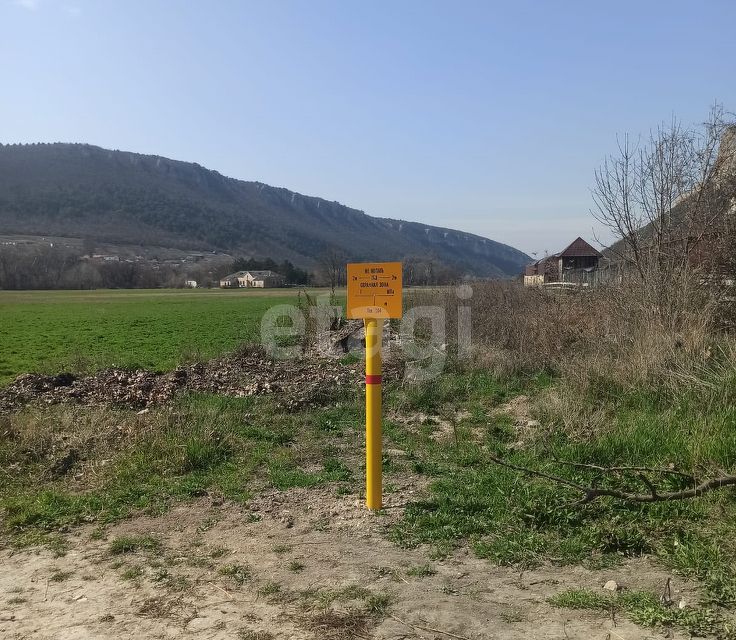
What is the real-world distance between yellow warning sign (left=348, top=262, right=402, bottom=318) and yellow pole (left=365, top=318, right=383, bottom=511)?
21 centimetres

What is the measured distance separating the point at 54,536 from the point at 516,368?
941 centimetres

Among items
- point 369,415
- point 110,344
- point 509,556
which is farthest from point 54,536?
point 110,344

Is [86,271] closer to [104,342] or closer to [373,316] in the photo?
[104,342]

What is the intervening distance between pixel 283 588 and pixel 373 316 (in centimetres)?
243

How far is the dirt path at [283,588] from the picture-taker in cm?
345

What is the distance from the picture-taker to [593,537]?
449 cm

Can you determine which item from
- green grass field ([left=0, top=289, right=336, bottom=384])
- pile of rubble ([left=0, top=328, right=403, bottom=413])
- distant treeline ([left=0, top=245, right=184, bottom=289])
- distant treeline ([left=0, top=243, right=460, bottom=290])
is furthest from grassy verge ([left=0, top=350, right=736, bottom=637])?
distant treeline ([left=0, top=245, right=184, bottom=289])

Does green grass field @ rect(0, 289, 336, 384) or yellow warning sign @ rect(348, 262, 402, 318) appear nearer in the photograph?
yellow warning sign @ rect(348, 262, 402, 318)

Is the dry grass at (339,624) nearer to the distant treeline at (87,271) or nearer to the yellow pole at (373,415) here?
the yellow pole at (373,415)

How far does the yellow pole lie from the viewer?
17.6ft

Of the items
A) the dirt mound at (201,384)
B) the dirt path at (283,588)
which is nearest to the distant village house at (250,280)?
the dirt mound at (201,384)

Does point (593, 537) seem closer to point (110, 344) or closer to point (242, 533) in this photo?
point (242, 533)

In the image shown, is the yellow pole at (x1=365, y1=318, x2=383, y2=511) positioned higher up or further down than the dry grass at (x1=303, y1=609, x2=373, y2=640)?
higher up

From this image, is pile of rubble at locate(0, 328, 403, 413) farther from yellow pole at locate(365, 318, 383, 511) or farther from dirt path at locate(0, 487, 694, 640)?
dirt path at locate(0, 487, 694, 640)
